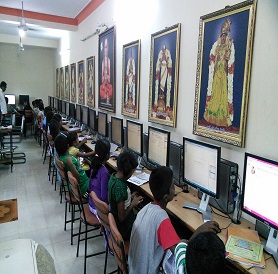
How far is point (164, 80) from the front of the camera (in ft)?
8.50

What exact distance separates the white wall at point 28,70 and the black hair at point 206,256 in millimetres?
9864

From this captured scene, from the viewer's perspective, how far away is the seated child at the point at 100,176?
2.11 meters

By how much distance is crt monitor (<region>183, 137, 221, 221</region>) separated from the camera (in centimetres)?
162

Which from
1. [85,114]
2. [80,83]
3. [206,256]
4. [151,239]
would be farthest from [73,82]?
[206,256]

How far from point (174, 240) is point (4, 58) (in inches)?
385

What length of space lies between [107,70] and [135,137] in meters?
1.87

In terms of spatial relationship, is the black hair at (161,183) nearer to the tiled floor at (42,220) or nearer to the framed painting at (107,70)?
the tiled floor at (42,220)

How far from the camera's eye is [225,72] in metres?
1.82

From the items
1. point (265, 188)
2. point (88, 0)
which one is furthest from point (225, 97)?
point (88, 0)

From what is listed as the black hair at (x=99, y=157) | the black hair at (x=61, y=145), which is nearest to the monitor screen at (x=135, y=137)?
the black hair at (x=99, y=157)

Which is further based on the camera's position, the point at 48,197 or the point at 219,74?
the point at 48,197

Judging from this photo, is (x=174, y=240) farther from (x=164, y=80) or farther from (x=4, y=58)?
(x=4, y=58)

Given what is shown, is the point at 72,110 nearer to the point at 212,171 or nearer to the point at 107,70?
the point at 107,70

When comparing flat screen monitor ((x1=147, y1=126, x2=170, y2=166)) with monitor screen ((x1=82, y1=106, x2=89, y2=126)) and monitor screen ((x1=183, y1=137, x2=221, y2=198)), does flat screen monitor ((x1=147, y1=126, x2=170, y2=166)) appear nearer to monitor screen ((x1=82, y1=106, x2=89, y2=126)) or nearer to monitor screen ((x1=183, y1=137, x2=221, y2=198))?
monitor screen ((x1=183, y1=137, x2=221, y2=198))
